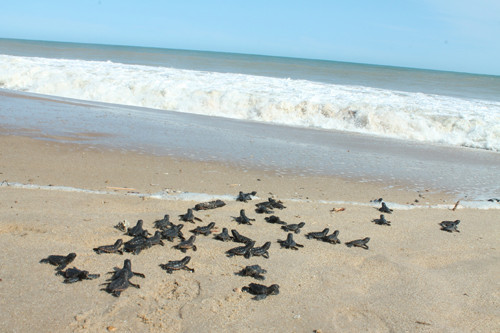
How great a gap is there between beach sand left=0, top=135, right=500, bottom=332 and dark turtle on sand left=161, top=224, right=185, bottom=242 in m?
0.16

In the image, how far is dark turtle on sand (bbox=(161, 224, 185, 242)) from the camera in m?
4.27

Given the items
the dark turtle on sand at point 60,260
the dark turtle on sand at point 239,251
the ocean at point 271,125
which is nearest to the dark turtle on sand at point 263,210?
the dark turtle on sand at point 239,251

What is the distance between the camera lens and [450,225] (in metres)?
5.26

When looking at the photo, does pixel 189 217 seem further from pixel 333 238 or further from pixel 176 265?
pixel 333 238

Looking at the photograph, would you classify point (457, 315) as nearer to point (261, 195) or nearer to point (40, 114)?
point (261, 195)

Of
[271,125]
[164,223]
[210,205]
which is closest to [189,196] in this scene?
[210,205]

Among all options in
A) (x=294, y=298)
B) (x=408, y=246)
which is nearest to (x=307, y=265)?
(x=294, y=298)

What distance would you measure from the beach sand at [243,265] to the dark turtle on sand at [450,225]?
75 mm

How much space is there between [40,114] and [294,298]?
377 inches

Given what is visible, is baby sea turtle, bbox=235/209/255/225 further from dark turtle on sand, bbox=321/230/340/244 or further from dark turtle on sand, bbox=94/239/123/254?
dark turtle on sand, bbox=94/239/123/254

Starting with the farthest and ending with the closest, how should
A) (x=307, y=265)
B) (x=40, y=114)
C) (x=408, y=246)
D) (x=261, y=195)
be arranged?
(x=40, y=114), (x=261, y=195), (x=408, y=246), (x=307, y=265)

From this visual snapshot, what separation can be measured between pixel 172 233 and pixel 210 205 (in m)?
1.16

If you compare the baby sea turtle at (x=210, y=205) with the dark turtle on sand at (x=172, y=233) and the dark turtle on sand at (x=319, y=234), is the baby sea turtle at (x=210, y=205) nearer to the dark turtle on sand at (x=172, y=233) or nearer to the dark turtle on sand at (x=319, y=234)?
the dark turtle on sand at (x=172, y=233)

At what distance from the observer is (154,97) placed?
16359 millimetres
